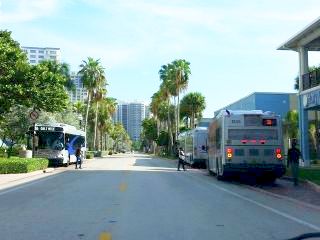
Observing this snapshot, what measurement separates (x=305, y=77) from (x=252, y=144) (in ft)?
51.4

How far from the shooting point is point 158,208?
14461 mm

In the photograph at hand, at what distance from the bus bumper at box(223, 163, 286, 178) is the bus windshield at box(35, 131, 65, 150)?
22157 millimetres

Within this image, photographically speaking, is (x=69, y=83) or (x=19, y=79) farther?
(x=69, y=83)

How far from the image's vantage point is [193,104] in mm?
90438

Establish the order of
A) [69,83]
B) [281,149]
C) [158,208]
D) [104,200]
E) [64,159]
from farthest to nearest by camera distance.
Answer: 1. [69,83]
2. [64,159]
3. [281,149]
4. [104,200]
5. [158,208]

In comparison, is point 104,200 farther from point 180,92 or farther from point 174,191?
point 180,92

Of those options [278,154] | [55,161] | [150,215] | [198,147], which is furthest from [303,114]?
[150,215]

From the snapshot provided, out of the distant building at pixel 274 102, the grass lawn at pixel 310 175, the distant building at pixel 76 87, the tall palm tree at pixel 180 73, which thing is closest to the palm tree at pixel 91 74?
the distant building at pixel 76 87

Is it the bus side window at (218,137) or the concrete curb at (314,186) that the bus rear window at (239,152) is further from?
the concrete curb at (314,186)

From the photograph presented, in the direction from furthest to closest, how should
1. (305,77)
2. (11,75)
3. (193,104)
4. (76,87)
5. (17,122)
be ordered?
(193,104) < (76,87) < (17,122) < (305,77) < (11,75)

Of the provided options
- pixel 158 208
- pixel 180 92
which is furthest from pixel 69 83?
pixel 158 208

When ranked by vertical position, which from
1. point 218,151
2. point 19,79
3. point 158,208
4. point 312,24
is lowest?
point 158,208

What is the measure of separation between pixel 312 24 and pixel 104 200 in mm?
20985

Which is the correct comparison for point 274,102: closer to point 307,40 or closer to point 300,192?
point 307,40
